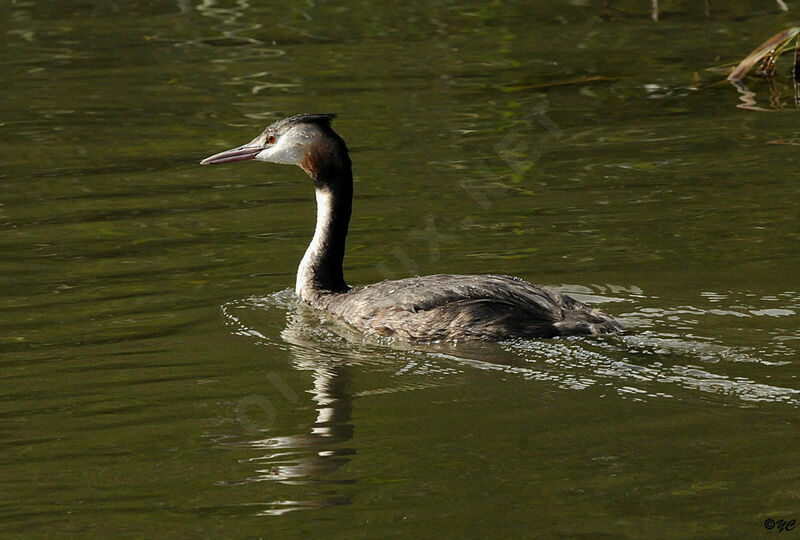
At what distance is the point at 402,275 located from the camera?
407 inches

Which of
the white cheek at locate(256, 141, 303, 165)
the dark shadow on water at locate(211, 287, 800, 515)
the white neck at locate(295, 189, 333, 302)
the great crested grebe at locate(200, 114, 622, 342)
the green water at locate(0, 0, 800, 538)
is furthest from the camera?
the white cheek at locate(256, 141, 303, 165)

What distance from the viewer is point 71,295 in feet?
32.6

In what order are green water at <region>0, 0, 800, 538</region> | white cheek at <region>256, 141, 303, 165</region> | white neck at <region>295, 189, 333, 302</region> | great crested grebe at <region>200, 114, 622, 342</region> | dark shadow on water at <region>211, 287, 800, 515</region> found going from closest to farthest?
green water at <region>0, 0, 800, 538</region> → dark shadow on water at <region>211, 287, 800, 515</region> → great crested grebe at <region>200, 114, 622, 342</region> → white neck at <region>295, 189, 333, 302</region> → white cheek at <region>256, 141, 303, 165</region>

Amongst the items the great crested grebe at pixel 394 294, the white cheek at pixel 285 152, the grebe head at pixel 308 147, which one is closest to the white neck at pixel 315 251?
the great crested grebe at pixel 394 294

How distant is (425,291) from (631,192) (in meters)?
3.79

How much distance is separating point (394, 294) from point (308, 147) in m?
1.54

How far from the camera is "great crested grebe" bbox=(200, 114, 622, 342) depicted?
335 inches

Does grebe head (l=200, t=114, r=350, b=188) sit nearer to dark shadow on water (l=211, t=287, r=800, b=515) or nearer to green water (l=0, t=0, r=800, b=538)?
green water (l=0, t=0, r=800, b=538)

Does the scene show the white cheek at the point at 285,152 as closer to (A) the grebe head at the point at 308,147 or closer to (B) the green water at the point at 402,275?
Result: (A) the grebe head at the point at 308,147

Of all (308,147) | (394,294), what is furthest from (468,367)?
(308,147)

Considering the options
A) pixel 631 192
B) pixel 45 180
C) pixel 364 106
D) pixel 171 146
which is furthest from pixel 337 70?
pixel 631 192

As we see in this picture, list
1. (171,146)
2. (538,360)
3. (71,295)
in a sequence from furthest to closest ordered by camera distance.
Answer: (171,146), (71,295), (538,360)

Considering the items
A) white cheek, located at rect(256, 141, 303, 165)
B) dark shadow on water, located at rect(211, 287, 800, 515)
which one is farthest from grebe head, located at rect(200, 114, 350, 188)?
dark shadow on water, located at rect(211, 287, 800, 515)

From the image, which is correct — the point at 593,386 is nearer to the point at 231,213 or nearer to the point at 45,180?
the point at 231,213
